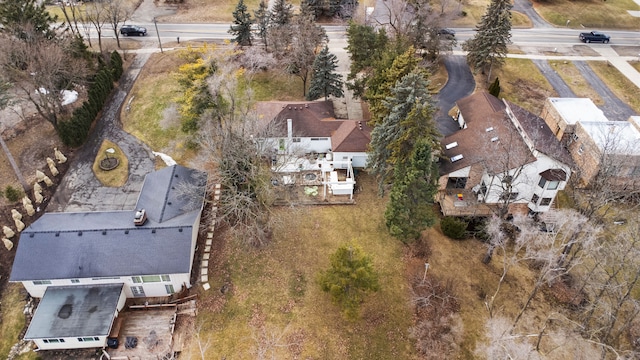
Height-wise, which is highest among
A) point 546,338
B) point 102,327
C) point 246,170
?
point 246,170

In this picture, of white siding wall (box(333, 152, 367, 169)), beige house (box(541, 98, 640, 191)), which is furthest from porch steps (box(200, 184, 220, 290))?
beige house (box(541, 98, 640, 191))

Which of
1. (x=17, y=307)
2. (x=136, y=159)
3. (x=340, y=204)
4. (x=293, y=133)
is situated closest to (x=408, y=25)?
(x=293, y=133)

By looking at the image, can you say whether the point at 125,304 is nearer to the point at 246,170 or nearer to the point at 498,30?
the point at 246,170

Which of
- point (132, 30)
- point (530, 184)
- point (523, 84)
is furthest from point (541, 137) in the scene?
point (132, 30)

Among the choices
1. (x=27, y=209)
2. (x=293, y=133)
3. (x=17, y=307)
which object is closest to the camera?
(x=17, y=307)

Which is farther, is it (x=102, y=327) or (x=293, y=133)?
(x=293, y=133)

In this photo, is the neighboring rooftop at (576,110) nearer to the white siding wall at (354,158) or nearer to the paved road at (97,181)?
the white siding wall at (354,158)

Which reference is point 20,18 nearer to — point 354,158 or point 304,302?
point 354,158
